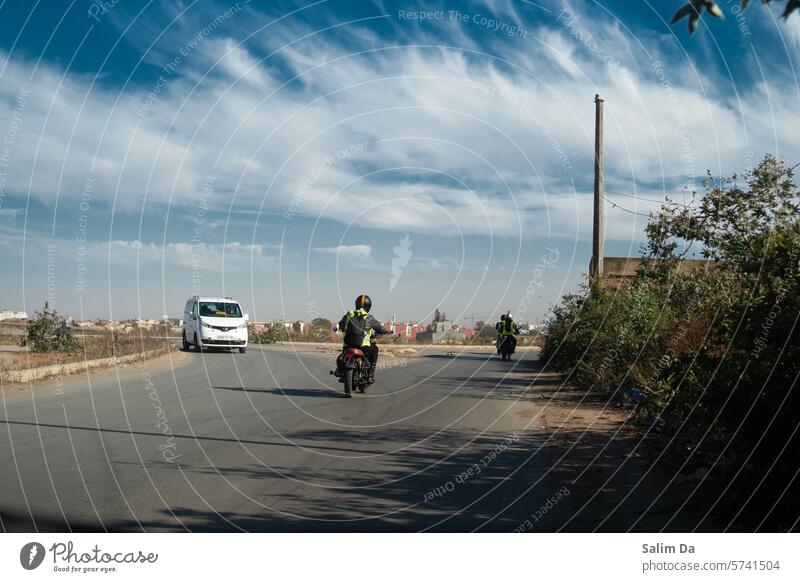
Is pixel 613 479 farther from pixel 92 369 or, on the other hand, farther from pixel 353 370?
pixel 92 369

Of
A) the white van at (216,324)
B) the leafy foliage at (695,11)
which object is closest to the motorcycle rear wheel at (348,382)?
the leafy foliage at (695,11)

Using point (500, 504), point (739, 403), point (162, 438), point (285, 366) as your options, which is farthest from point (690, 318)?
point (285, 366)

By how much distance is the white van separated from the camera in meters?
29.0

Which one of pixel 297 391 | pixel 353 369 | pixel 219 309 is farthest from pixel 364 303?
pixel 219 309

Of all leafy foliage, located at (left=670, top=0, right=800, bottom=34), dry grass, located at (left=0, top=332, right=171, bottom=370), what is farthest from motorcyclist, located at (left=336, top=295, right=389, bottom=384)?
leafy foliage, located at (left=670, top=0, right=800, bottom=34)

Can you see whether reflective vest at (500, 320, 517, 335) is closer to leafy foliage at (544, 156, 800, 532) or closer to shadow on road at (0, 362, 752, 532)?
leafy foliage at (544, 156, 800, 532)

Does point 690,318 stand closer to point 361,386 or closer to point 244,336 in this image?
point 361,386

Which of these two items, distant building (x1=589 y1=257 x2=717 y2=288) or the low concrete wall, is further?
the low concrete wall

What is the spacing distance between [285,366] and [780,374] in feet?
61.5

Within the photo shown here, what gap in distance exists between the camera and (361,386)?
576 inches

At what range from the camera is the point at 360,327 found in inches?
552

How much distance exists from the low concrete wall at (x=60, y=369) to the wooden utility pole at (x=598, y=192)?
44.1 feet

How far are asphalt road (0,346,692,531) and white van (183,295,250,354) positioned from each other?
566 inches

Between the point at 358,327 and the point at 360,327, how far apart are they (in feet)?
0.16
